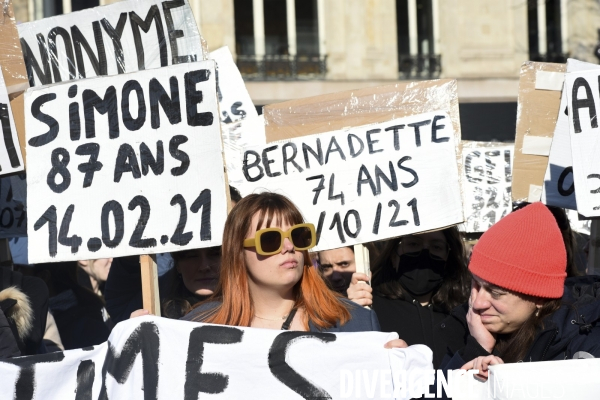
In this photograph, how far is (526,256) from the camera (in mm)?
2801

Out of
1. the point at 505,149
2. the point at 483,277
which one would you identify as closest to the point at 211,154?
the point at 483,277

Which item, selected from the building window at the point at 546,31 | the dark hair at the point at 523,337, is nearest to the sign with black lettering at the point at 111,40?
the dark hair at the point at 523,337

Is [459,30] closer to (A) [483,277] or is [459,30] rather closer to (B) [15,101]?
(B) [15,101]

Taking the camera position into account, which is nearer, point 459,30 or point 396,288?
point 396,288

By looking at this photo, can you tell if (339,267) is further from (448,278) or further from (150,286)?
(150,286)

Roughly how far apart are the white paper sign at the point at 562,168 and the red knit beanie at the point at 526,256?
6.30 feet

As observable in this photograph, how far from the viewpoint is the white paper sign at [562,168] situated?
471cm

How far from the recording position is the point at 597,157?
4121mm

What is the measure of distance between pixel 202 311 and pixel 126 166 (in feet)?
2.94

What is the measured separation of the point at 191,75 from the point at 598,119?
1.83 meters

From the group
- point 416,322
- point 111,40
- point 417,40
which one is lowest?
point 416,322

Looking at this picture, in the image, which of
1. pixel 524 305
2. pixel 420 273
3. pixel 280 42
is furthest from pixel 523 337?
pixel 280 42

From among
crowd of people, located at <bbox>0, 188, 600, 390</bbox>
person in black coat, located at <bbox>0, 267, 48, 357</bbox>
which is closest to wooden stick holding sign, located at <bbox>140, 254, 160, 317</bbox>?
crowd of people, located at <bbox>0, 188, 600, 390</bbox>

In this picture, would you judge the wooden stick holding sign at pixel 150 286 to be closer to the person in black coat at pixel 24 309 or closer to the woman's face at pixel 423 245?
the person in black coat at pixel 24 309
